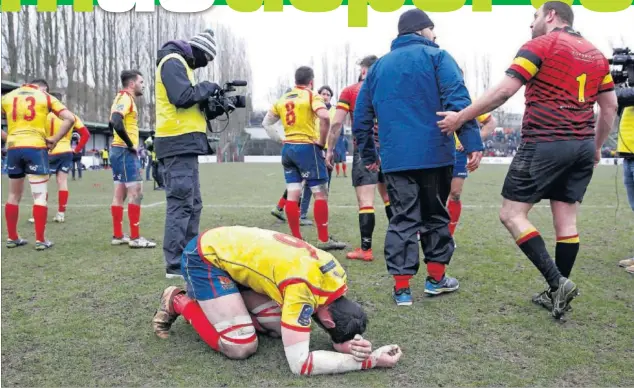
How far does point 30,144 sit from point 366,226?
3966 millimetres

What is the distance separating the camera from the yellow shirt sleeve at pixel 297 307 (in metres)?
2.47

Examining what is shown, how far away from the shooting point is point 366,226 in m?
5.27

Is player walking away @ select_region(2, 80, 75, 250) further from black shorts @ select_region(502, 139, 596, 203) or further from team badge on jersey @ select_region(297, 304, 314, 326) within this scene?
black shorts @ select_region(502, 139, 596, 203)

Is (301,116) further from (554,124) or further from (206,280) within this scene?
(206,280)

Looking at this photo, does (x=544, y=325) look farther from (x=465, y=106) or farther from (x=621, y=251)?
(x=621, y=251)

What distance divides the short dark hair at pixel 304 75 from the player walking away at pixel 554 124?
2.85m

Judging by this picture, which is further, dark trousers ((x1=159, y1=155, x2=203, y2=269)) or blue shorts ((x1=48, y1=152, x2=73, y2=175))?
blue shorts ((x1=48, y1=152, x2=73, y2=175))

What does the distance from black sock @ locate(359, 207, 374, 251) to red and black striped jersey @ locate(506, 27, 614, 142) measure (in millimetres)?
2138

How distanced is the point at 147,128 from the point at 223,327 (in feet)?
146

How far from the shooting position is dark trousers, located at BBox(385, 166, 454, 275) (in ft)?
12.1

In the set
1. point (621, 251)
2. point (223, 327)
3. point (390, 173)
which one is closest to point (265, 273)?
point (223, 327)

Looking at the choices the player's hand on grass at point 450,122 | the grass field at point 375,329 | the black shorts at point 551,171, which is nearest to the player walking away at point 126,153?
the grass field at point 375,329

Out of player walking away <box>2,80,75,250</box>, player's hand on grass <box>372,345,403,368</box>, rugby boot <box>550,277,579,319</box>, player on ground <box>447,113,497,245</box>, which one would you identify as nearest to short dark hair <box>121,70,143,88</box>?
player walking away <box>2,80,75,250</box>

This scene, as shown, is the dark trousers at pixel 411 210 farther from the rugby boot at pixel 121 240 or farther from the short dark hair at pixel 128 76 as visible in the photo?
the short dark hair at pixel 128 76
